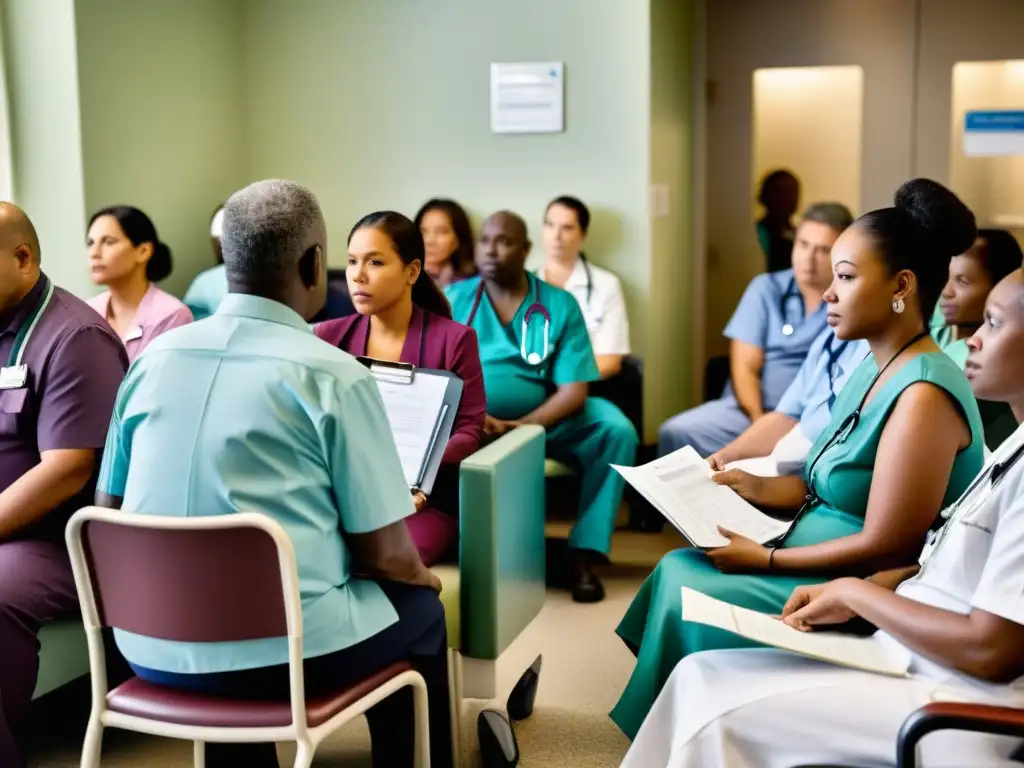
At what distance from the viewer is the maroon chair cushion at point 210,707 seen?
1.81 meters

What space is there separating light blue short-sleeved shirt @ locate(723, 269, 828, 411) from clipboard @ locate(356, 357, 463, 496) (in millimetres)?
1886

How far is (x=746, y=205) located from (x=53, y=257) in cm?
328

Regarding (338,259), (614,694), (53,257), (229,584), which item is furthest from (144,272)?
(229,584)

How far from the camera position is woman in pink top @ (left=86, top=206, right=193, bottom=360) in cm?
369

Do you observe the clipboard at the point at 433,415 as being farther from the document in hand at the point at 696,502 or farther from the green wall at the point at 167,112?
the green wall at the point at 167,112

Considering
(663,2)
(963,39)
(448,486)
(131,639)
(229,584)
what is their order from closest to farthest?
(229,584) < (131,639) < (448,486) < (663,2) < (963,39)

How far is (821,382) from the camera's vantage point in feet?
11.1

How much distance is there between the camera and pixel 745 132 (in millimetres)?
5801

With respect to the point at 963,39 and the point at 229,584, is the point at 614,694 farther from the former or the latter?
the point at 963,39

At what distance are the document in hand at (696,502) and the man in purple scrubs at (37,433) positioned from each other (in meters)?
1.14

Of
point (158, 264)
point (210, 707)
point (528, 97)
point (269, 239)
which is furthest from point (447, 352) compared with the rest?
point (528, 97)

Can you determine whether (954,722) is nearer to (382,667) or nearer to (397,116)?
(382,667)

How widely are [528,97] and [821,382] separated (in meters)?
2.02

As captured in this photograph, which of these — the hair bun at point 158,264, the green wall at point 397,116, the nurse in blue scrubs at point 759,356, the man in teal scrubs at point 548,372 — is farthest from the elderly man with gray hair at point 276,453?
the green wall at point 397,116
